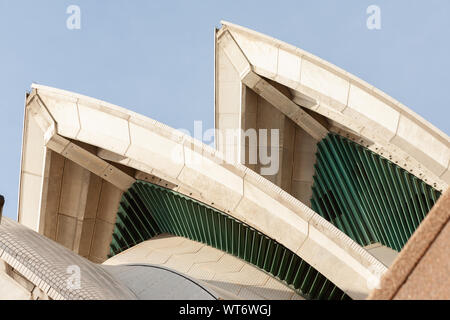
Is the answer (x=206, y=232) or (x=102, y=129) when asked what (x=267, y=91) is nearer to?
(x=206, y=232)

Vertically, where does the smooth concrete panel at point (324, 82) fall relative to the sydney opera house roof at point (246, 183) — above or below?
above

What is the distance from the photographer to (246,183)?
12156mm

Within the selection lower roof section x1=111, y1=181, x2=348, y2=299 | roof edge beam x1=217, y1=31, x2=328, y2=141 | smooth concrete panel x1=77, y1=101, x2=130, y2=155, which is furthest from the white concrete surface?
smooth concrete panel x1=77, y1=101, x2=130, y2=155

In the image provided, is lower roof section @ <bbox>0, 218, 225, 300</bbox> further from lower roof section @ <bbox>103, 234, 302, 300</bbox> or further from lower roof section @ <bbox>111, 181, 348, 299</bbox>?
lower roof section @ <bbox>111, 181, 348, 299</bbox>

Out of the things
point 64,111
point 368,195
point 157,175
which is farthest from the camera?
point 368,195

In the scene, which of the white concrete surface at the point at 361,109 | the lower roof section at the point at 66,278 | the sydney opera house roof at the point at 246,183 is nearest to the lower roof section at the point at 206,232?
the sydney opera house roof at the point at 246,183

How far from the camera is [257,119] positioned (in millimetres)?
18125

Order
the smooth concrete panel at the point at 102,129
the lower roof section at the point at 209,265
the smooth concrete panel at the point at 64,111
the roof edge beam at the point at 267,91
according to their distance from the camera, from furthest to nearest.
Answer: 1. the roof edge beam at the point at 267,91
2. the smooth concrete panel at the point at 64,111
3. the smooth concrete panel at the point at 102,129
4. the lower roof section at the point at 209,265

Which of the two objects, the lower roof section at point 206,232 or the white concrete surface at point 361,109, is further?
the white concrete surface at point 361,109

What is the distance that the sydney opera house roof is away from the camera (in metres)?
Answer: 11.9

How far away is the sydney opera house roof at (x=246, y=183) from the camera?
39.0 ft

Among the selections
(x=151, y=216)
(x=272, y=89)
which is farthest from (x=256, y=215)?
(x=272, y=89)

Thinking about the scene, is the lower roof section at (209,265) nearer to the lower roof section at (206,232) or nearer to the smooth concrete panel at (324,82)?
the lower roof section at (206,232)

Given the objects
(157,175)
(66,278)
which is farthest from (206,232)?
(66,278)
